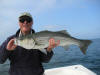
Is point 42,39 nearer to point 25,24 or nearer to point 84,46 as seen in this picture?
point 25,24

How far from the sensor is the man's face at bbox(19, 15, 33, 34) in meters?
3.67

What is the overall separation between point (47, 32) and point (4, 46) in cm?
94

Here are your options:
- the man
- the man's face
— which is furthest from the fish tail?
the man's face

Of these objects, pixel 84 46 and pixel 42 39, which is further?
pixel 84 46

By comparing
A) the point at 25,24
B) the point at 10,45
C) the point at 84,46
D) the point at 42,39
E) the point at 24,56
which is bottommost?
the point at 24,56

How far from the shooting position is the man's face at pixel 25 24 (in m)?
3.67

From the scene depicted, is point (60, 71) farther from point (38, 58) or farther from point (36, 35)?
point (36, 35)

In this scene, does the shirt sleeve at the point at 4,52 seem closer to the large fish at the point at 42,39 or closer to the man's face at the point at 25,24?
the large fish at the point at 42,39

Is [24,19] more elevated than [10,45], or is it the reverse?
[24,19]

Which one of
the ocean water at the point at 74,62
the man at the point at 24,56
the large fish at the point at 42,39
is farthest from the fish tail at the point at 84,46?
the ocean water at the point at 74,62

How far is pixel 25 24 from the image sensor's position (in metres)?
3.66

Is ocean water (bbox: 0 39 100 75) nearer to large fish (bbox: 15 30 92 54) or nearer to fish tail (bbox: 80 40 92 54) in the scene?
fish tail (bbox: 80 40 92 54)

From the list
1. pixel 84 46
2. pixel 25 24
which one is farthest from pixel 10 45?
pixel 84 46

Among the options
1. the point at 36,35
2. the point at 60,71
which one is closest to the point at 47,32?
the point at 36,35
